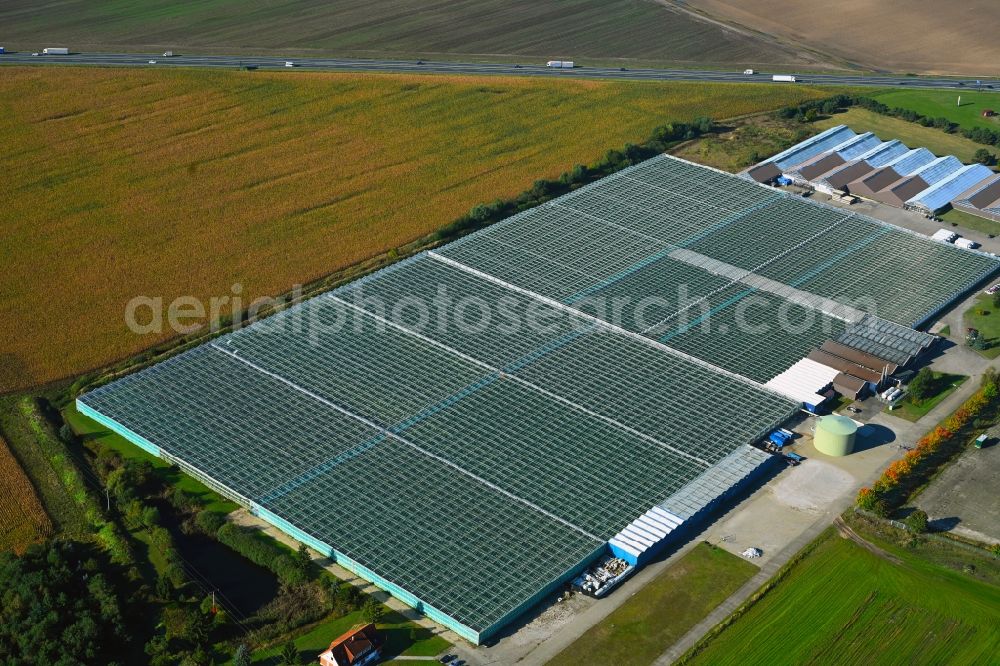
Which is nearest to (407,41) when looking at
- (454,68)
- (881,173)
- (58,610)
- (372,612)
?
(454,68)

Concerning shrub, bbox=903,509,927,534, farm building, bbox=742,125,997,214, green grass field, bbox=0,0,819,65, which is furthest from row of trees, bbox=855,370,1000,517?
green grass field, bbox=0,0,819,65

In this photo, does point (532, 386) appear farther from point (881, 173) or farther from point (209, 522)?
point (881, 173)

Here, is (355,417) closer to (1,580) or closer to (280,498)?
(280,498)

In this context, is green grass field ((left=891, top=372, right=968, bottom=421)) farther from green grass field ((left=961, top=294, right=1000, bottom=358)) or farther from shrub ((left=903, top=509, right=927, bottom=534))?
shrub ((left=903, top=509, right=927, bottom=534))

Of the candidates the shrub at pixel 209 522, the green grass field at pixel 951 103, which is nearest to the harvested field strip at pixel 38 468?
the shrub at pixel 209 522

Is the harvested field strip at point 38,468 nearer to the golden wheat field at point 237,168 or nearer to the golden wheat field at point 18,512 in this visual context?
the golden wheat field at point 18,512
